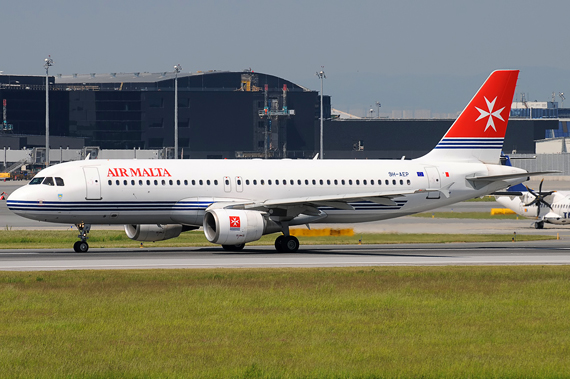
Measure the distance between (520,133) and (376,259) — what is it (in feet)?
558

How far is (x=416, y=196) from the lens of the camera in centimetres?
4369

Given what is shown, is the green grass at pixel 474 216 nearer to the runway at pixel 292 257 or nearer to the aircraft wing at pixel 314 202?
the runway at pixel 292 257

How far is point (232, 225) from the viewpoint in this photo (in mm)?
37875

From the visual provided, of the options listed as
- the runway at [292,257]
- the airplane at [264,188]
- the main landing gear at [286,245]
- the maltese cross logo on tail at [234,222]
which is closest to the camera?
the runway at [292,257]

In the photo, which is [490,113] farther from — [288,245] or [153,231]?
[153,231]

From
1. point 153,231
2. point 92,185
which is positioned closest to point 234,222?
point 153,231

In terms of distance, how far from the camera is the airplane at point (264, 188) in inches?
1521

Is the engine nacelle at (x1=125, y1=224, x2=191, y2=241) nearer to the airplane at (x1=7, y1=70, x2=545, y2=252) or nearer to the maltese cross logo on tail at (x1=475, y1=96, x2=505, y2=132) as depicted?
the airplane at (x1=7, y1=70, x2=545, y2=252)

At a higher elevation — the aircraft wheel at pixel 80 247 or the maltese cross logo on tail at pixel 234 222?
the maltese cross logo on tail at pixel 234 222

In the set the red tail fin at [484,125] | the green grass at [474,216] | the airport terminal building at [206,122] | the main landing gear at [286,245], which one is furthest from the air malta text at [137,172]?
the airport terminal building at [206,122]

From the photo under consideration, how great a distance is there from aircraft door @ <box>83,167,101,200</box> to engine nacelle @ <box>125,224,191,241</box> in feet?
11.7

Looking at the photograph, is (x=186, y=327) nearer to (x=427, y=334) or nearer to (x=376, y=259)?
(x=427, y=334)

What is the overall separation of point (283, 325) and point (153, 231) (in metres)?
23.4

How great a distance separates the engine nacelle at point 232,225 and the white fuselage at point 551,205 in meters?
34.6
